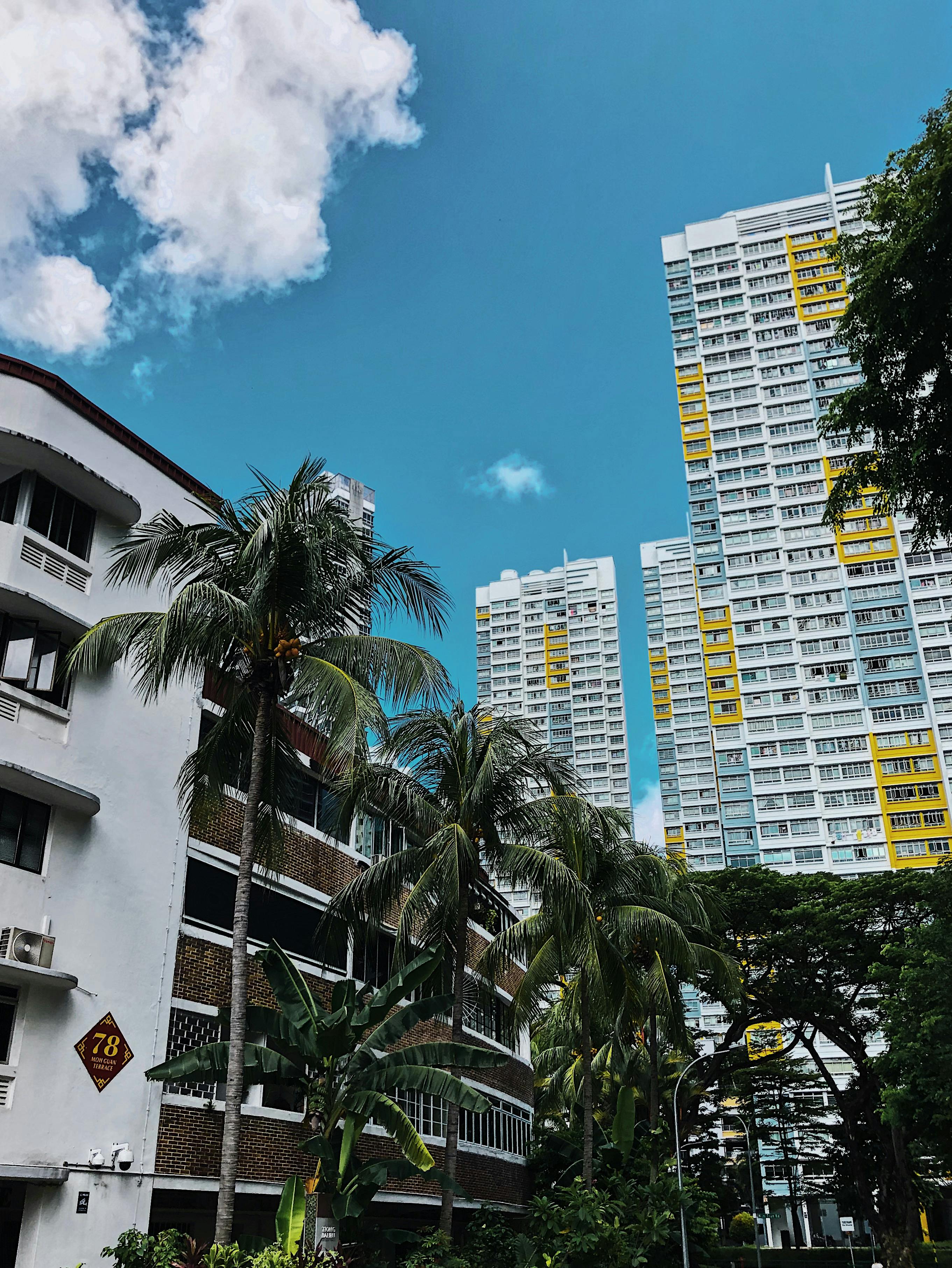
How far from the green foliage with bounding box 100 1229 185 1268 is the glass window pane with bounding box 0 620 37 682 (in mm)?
8532

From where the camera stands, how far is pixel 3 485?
1877cm

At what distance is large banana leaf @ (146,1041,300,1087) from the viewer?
1756 centimetres

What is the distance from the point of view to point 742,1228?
75.9 metres

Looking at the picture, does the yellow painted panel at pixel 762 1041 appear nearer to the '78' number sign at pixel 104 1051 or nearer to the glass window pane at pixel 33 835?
the '78' number sign at pixel 104 1051

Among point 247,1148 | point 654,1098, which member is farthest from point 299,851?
point 654,1098

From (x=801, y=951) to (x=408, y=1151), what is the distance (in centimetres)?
3088

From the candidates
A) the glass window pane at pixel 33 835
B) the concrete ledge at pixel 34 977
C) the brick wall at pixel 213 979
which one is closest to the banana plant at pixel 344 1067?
the brick wall at pixel 213 979

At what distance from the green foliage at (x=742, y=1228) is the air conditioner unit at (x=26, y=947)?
71.3m

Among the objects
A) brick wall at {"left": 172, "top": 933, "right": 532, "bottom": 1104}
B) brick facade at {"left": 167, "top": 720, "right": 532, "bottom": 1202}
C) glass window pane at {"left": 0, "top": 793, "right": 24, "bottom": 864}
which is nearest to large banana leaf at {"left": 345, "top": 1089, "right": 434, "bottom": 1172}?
brick facade at {"left": 167, "top": 720, "right": 532, "bottom": 1202}

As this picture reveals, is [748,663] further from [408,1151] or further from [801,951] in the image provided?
[408,1151]

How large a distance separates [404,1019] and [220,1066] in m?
3.50

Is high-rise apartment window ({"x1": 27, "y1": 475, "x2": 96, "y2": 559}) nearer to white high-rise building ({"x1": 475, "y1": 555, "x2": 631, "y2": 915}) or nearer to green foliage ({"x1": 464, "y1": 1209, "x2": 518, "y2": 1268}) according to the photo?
green foliage ({"x1": 464, "y1": 1209, "x2": 518, "y2": 1268})

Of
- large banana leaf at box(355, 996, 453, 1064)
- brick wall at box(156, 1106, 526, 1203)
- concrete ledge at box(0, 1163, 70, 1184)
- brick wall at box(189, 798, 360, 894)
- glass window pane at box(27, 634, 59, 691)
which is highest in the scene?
glass window pane at box(27, 634, 59, 691)

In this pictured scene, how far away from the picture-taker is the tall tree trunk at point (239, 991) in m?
14.7
